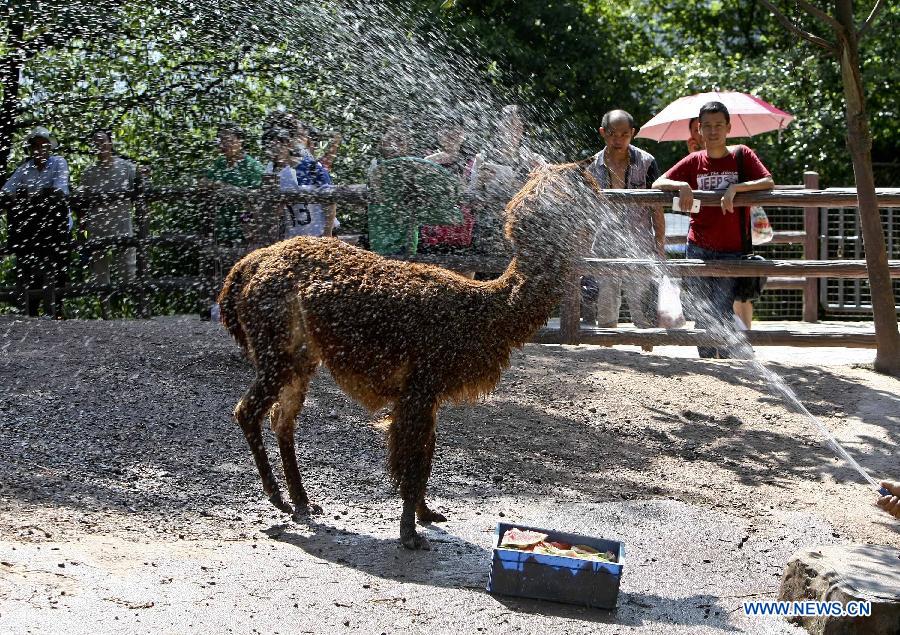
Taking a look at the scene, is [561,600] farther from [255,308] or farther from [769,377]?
[769,377]

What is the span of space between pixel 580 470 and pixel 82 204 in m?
6.03

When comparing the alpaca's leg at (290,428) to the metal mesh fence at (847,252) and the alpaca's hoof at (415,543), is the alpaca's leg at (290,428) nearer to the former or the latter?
the alpaca's hoof at (415,543)

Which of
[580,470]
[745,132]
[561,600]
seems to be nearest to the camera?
[561,600]

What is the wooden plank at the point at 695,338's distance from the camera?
797cm

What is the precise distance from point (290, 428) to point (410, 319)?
2.96ft

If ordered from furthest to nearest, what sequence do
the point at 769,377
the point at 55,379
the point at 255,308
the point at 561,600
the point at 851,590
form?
Result: the point at 769,377 < the point at 55,379 < the point at 255,308 < the point at 561,600 < the point at 851,590

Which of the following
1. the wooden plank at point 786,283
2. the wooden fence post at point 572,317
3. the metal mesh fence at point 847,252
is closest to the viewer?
the wooden fence post at point 572,317

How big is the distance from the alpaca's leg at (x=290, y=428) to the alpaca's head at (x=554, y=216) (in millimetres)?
1236

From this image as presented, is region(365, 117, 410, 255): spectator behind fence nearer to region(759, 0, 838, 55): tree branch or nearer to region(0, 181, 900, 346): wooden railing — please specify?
region(0, 181, 900, 346): wooden railing

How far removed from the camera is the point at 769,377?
25.9 ft

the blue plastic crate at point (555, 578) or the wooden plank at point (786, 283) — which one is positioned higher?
the wooden plank at point (786, 283)

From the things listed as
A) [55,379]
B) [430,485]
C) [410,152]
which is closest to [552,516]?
[430,485]

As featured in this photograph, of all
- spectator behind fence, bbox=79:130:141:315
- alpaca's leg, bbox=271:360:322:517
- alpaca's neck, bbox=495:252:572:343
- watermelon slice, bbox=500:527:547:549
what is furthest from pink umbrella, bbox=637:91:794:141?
watermelon slice, bbox=500:527:547:549

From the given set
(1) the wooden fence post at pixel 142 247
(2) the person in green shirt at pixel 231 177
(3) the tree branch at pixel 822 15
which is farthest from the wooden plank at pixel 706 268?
(1) the wooden fence post at pixel 142 247
